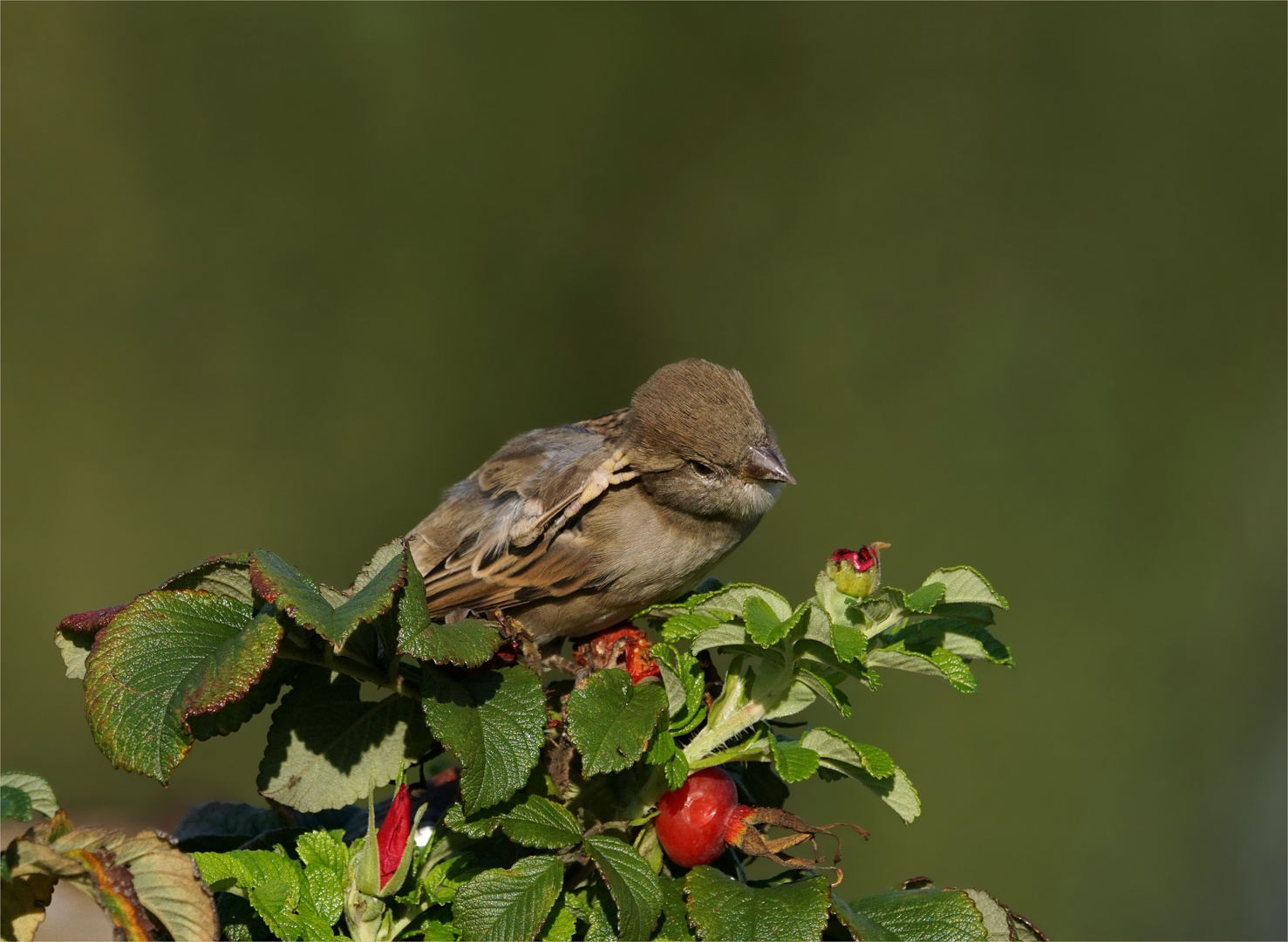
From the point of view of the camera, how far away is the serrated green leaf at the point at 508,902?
1.39m

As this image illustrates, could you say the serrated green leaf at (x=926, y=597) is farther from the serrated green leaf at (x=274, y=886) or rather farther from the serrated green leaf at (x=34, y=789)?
the serrated green leaf at (x=34, y=789)

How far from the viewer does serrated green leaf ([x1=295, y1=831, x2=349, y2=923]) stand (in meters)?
1.48

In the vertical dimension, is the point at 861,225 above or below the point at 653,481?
above

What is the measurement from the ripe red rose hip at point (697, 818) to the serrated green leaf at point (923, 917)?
18 centimetres

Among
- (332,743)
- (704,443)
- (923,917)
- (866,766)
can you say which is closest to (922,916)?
(923,917)

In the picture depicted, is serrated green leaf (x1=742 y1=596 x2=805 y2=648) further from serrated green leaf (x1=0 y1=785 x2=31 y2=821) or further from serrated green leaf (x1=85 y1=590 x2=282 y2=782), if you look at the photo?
serrated green leaf (x1=0 y1=785 x2=31 y2=821)

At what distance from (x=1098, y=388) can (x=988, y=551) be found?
1186 mm

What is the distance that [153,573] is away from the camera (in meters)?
7.29

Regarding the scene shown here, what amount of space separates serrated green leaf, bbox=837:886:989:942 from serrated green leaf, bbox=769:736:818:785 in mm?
174

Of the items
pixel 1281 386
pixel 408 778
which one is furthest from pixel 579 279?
pixel 408 778

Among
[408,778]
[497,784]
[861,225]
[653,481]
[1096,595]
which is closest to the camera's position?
[497,784]

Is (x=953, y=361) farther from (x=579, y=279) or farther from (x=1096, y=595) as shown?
(x=579, y=279)

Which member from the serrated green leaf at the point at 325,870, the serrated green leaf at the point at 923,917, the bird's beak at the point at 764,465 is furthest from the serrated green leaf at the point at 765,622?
the bird's beak at the point at 764,465

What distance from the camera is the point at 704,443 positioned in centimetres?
250
